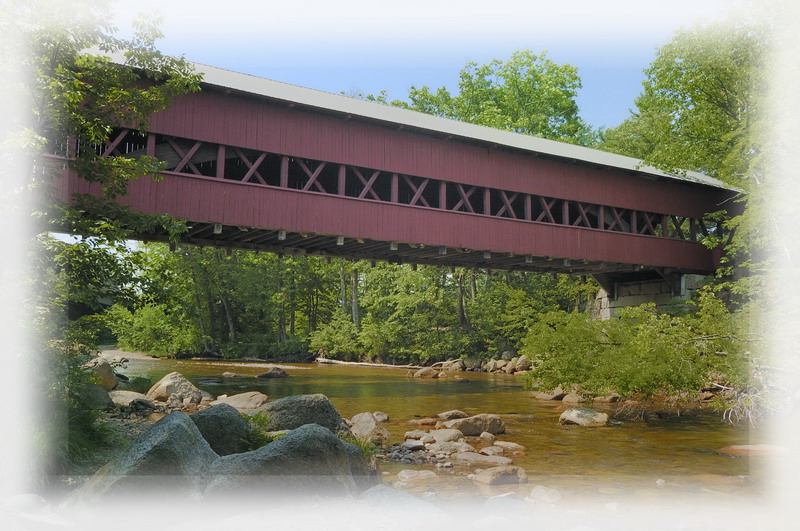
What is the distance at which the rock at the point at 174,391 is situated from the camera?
37.1ft

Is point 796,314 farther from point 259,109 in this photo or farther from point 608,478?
point 259,109

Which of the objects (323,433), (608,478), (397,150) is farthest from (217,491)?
(397,150)

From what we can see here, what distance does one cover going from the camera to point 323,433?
497 cm

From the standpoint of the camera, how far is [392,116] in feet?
47.5

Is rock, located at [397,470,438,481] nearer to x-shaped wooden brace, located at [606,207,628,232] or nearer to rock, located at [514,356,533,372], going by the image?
x-shaped wooden brace, located at [606,207,628,232]

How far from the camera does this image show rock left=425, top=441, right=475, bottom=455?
7.43 m

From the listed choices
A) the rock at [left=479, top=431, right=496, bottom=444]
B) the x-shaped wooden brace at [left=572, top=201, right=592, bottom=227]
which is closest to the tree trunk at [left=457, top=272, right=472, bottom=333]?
the x-shaped wooden brace at [left=572, top=201, right=592, bottom=227]

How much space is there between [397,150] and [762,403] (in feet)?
28.4

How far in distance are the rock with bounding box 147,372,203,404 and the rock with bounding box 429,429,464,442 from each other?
17.7 feet

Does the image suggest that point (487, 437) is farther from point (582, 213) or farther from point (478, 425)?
point (582, 213)

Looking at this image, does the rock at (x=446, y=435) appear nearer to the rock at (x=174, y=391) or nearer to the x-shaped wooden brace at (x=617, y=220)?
the rock at (x=174, y=391)

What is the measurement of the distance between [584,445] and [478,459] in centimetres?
196

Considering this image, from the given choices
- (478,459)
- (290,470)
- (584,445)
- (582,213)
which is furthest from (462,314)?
(290,470)

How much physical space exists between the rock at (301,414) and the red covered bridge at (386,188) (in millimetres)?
5273
